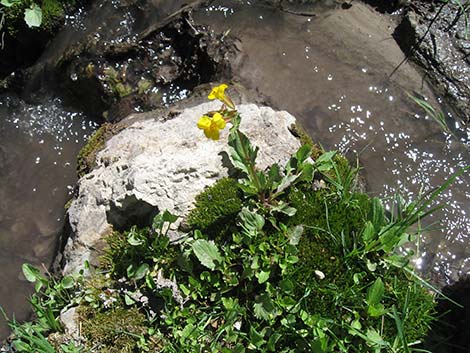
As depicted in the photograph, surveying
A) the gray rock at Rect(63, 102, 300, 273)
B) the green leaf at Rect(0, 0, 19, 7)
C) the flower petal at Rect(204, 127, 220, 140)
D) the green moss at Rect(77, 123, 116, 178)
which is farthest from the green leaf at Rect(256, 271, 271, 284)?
the green leaf at Rect(0, 0, 19, 7)

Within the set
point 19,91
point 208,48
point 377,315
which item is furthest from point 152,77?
point 377,315

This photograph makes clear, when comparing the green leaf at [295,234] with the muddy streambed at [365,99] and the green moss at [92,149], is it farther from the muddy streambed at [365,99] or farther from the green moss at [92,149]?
the green moss at [92,149]

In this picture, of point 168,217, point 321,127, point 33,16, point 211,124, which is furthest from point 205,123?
point 33,16

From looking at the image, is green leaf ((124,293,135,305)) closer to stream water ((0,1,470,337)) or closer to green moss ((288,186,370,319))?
green moss ((288,186,370,319))

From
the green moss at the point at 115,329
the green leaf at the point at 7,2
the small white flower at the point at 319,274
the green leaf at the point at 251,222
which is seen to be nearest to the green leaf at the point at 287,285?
the small white flower at the point at 319,274

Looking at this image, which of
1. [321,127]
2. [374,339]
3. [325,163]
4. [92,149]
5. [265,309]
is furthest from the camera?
[321,127]

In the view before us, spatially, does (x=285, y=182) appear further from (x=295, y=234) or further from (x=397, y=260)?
(x=397, y=260)
